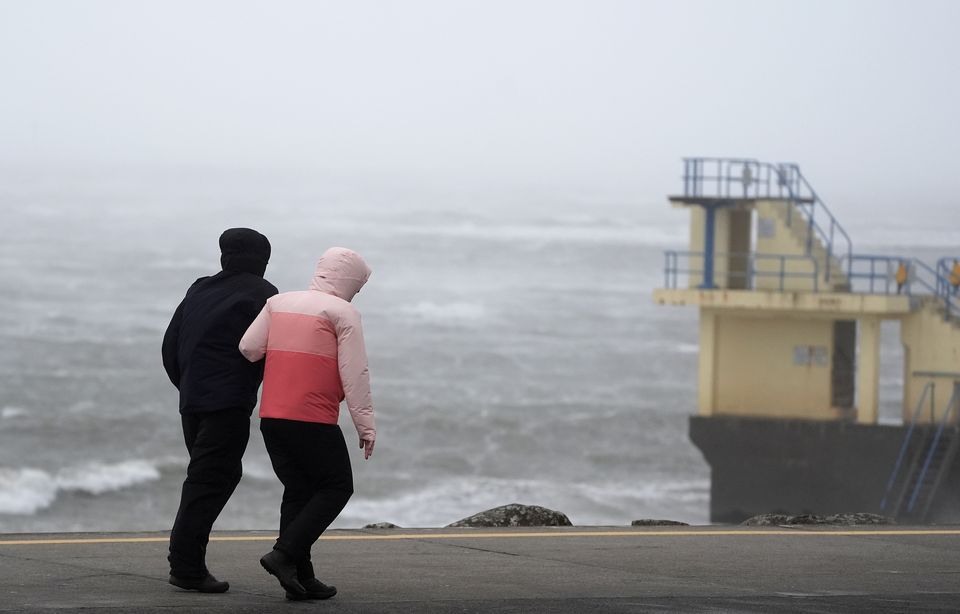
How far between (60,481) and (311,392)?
4402 centimetres

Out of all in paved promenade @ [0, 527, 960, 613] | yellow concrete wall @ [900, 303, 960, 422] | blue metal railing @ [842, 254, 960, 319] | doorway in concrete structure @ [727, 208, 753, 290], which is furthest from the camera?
doorway in concrete structure @ [727, 208, 753, 290]

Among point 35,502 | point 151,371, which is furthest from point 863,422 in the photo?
point 151,371

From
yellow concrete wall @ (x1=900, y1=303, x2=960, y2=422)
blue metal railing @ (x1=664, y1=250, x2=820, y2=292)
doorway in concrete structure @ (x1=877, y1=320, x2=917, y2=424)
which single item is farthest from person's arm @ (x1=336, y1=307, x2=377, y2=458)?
doorway in concrete structure @ (x1=877, y1=320, x2=917, y2=424)

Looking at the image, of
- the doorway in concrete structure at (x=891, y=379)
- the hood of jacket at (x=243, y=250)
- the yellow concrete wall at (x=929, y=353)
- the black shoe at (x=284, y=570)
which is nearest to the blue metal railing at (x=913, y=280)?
the yellow concrete wall at (x=929, y=353)

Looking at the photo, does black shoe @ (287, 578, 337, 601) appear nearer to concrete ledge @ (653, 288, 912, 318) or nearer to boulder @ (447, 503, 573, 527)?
boulder @ (447, 503, 573, 527)

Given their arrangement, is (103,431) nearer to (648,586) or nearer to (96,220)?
(648,586)

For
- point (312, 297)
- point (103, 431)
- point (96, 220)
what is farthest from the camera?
point (96, 220)

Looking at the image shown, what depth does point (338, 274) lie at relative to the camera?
7.43 metres

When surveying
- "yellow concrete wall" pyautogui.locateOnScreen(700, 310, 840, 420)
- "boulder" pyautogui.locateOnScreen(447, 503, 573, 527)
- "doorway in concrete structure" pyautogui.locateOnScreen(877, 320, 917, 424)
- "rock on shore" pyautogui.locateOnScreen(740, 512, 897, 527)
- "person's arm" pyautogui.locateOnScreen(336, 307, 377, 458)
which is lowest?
"doorway in concrete structure" pyautogui.locateOnScreen(877, 320, 917, 424)

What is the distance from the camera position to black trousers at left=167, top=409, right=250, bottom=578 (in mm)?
7516

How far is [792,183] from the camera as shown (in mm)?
35750

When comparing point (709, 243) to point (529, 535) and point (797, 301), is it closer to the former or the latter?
point (797, 301)

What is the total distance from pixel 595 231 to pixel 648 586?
13652cm

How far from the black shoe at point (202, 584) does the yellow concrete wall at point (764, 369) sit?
26809mm
